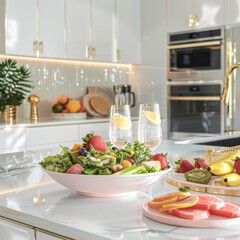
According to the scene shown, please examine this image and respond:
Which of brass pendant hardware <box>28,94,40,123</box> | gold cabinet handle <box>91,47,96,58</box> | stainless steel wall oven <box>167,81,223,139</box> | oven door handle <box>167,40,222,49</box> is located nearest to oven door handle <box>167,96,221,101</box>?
stainless steel wall oven <box>167,81,223,139</box>

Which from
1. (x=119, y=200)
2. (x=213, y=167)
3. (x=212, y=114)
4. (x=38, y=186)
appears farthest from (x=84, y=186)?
(x=212, y=114)

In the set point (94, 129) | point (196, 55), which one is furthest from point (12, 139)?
point (196, 55)

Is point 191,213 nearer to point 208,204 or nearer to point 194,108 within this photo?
point 208,204

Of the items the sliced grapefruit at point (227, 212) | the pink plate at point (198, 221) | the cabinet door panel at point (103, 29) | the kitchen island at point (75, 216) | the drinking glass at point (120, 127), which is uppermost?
the cabinet door panel at point (103, 29)

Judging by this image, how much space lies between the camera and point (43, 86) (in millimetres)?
4633

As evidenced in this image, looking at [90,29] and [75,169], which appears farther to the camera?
[90,29]

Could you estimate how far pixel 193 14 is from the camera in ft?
14.9

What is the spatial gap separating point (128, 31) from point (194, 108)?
1109 millimetres

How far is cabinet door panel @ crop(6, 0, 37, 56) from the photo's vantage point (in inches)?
154

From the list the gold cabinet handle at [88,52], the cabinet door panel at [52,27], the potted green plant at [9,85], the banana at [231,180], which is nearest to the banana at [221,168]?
the banana at [231,180]

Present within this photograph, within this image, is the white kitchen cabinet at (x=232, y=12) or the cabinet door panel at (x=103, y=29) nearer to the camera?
the white kitchen cabinet at (x=232, y=12)

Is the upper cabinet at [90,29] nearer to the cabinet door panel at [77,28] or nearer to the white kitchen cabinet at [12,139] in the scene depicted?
the cabinet door panel at [77,28]

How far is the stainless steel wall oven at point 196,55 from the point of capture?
4391mm

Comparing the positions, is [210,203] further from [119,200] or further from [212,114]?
[212,114]
